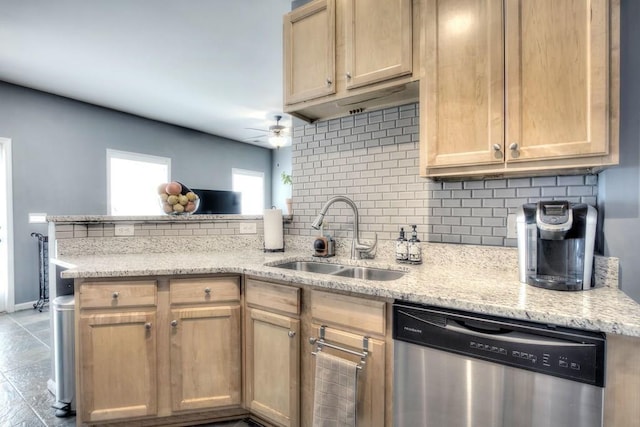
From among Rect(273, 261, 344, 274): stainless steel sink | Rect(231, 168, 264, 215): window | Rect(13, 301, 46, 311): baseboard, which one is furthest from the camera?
Rect(231, 168, 264, 215): window

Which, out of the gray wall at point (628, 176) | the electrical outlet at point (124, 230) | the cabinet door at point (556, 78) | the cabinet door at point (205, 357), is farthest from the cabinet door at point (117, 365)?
the gray wall at point (628, 176)

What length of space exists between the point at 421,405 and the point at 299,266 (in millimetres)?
1100

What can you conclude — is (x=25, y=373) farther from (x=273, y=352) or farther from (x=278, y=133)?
(x=278, y=133)

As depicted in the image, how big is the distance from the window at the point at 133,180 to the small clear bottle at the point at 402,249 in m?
3.81

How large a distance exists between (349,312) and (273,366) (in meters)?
0.55

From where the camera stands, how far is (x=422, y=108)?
5.08 feet

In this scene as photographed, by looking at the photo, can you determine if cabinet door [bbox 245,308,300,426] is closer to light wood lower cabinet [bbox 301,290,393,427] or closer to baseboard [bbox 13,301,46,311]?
light wood lower cabinet [bbox 301,290,393,427]

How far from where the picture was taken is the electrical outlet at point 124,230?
2.25 meters

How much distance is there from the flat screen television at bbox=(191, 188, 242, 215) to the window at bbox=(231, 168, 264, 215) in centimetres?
159

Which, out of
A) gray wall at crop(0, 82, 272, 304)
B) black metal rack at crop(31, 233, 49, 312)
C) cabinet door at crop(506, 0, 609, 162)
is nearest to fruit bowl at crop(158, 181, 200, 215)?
cabinet door at crop(506, 0, 609, 162)

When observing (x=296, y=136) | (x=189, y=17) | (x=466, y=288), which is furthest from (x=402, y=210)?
(x=189, y=17)

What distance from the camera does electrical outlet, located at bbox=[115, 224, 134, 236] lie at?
88.5 inches

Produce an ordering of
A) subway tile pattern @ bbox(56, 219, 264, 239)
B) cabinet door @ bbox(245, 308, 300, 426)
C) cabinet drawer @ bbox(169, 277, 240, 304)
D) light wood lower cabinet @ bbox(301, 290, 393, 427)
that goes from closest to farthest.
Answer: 1. light wood lower cabinet @ bbox(301, 290, 393, 427)
2. cabinet door @ bbox(245, 308, 300, 426)
3. cabinet drawer @ bbox(169, 277, 240, 304)
4. subway tile pattern @ bbox(56, 219, 264, 239)

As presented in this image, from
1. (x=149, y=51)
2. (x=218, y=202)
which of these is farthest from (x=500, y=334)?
(x=218, y=202)
